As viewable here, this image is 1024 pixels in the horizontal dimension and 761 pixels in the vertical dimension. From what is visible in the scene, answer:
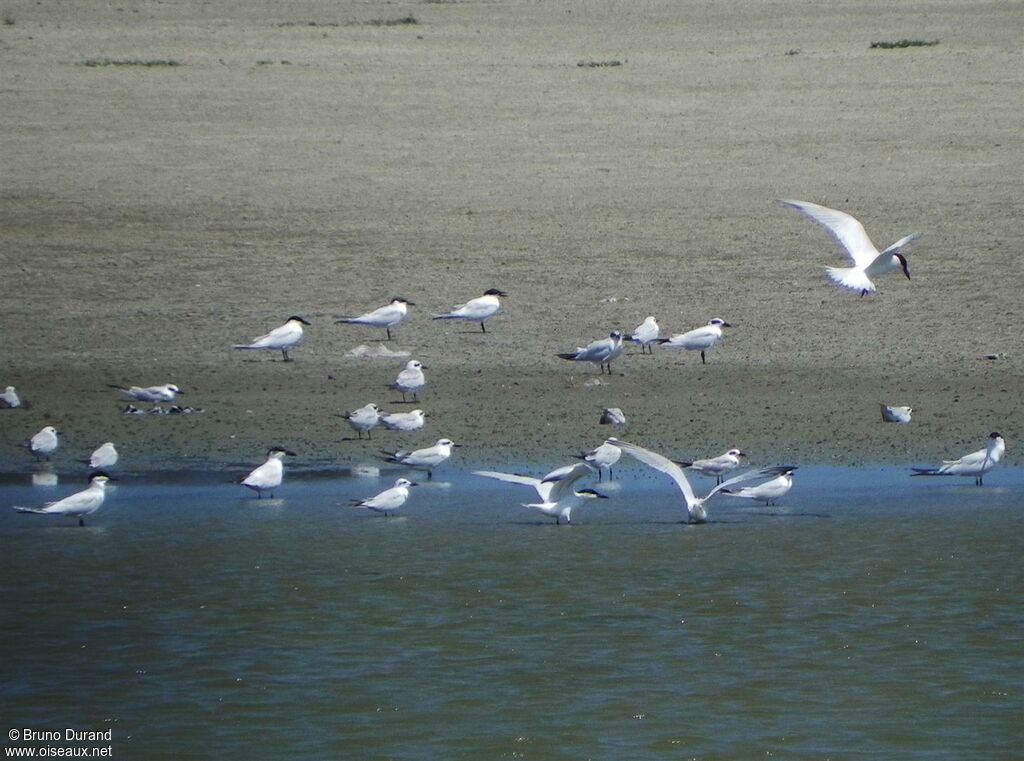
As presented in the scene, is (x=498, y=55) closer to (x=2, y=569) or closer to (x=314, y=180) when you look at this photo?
(x=314, y=180)

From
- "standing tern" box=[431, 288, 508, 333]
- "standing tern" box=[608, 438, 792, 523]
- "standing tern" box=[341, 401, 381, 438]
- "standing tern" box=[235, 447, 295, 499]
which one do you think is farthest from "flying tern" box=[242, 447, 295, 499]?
"standing tern" box=[431, 288, 508, 333]

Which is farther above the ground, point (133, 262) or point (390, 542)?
point (133, 262)

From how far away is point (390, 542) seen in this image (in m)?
10.4

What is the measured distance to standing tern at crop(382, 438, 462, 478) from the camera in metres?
11.9

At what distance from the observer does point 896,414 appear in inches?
493

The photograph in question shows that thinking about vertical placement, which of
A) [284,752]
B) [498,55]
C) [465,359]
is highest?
[498,55]

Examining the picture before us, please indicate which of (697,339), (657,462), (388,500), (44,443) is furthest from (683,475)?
(44,443)

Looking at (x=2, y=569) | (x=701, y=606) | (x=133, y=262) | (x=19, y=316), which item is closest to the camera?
(x=701, y=606)

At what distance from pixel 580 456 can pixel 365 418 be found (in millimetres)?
1700

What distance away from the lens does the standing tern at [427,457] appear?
38.9ft

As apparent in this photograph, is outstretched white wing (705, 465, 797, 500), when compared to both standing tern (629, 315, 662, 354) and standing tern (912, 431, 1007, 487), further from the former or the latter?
standing tern (629, 315, 662, 354)

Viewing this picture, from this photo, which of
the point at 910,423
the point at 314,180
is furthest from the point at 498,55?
the point at 910,423

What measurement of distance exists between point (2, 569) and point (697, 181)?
10.7 m

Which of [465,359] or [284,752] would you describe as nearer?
[284,752]
